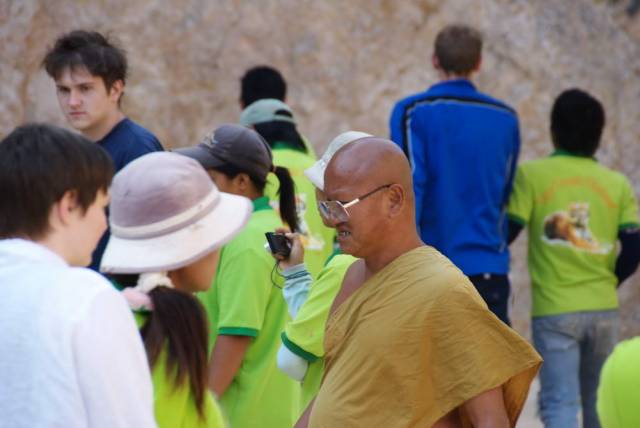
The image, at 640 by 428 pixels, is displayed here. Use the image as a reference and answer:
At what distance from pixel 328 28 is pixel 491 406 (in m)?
5.75

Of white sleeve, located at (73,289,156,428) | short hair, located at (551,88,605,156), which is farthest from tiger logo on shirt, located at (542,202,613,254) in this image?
white sleeve, located at (73,289,156,428)

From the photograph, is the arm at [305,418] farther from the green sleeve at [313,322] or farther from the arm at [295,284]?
the arm at [295,284]

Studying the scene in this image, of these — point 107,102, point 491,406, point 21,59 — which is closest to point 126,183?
point 491,406

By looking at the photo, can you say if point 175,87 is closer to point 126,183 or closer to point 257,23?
point 257,23

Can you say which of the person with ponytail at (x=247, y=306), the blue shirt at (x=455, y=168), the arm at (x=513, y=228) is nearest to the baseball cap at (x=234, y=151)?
the person with ponytail at (x=247, y=306)

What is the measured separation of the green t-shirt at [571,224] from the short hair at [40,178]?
3.83 meters

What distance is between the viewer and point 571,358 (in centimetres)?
618

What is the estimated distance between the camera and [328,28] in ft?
29.0

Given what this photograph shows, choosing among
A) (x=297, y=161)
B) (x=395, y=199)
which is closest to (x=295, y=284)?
(x=395, y=199)

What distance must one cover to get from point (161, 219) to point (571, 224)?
11.7ft

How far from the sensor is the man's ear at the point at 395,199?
361cm

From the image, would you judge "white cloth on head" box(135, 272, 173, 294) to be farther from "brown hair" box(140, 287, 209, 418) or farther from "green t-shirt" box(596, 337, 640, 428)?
"green t-shirt" box(596, 337, 640, 428)

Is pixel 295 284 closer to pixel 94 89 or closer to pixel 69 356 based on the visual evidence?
pixel 94 89

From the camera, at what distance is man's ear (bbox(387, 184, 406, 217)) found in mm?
3611
